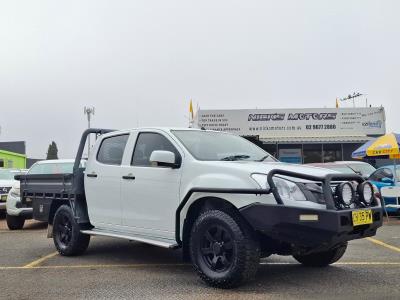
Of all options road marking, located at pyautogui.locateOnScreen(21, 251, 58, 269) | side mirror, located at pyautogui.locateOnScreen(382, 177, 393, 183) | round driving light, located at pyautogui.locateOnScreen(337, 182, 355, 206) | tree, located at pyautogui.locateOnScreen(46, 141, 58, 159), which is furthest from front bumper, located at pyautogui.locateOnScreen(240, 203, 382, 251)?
tree, located at pyautogui.locateOnScreen(46, 141, 58, 159)

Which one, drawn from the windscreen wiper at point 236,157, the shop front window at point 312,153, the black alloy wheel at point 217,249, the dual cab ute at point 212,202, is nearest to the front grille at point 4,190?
the dual cab ute at point 212,202

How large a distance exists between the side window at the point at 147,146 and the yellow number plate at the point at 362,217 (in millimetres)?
2272

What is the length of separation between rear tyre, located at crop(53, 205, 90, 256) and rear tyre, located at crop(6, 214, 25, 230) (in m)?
4.30

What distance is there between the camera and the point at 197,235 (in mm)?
5203

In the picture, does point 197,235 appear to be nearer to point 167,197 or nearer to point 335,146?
point 167,197

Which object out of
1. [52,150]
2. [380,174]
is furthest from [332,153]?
[52,150]

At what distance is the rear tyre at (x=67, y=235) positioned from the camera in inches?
275

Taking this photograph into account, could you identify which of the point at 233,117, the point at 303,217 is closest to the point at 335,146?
the point at 233,117

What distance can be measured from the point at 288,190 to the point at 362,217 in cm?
81

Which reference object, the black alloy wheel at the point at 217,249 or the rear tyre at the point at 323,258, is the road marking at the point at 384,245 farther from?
the black alloy wheel at the point at 217,249

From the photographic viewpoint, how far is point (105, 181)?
6594 mm

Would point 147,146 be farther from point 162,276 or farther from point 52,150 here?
point 52,150

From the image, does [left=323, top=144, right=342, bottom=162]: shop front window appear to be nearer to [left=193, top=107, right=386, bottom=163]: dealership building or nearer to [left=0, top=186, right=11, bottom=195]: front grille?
[left=193, top=107, right=386, bottom=163]: dealership building

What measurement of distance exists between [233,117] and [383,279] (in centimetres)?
2122
